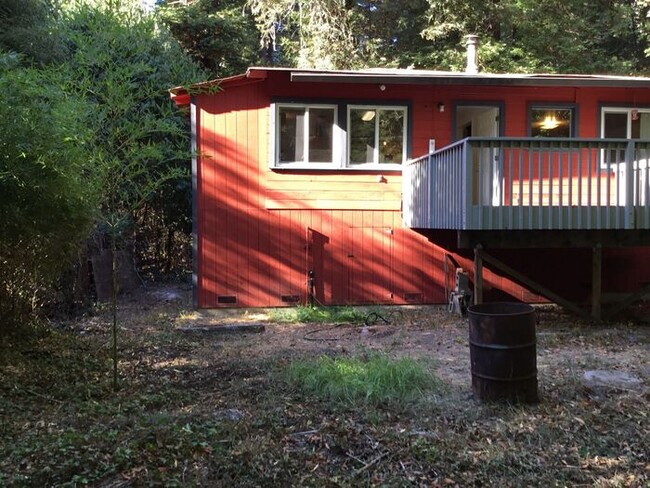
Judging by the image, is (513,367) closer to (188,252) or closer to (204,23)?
(188,252)

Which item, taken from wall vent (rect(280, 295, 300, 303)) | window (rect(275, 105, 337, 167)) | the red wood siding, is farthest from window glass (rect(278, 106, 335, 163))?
wall vent (rect(280, 295, 300, 303))

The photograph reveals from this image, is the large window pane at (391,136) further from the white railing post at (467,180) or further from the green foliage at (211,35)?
the green foliage at (211,35)

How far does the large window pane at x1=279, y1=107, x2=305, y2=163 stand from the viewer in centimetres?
1002

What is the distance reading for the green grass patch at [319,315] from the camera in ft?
30.6

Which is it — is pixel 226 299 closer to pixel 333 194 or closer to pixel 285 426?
pixel 333 194

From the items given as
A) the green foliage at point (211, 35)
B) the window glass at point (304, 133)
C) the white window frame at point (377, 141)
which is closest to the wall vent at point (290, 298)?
the window glass at point (304, 133)

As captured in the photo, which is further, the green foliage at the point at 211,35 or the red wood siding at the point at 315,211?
the green foliage at the point at 211,35

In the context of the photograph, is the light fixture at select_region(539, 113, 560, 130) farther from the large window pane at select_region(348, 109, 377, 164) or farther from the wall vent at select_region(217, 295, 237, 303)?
the wall vent at select_region(217, 295, 237, 303)

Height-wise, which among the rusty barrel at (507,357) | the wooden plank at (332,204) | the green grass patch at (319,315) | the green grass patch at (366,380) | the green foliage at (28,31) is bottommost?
the green grass patch at (319,315)

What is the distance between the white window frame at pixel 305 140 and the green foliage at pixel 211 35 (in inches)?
335

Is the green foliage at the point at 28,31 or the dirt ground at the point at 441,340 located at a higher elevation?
the green foliage at the point at 28,31

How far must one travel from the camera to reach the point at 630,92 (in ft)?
34.3

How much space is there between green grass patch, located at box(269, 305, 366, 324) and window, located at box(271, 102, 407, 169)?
2.53m

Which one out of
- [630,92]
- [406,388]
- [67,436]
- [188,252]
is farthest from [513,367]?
[188,252]
